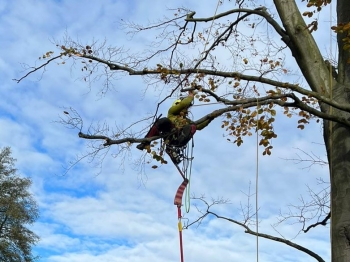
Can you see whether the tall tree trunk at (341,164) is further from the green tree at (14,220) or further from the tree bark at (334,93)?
the green tree at (14,220)

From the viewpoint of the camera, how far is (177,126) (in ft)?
19.6

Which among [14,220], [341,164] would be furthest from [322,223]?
[14,220]

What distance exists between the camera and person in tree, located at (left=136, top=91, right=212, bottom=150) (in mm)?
5957

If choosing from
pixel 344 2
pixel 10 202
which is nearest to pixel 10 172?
pixel 10 202

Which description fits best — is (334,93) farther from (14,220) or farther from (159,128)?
(14,220)

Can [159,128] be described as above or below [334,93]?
below

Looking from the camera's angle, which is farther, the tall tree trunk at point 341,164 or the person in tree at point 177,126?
the person in tree at point 177,126

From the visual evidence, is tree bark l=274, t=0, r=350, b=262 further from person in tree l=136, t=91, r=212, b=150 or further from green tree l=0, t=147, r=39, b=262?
green tree l=0, t=147, r=39, b=262

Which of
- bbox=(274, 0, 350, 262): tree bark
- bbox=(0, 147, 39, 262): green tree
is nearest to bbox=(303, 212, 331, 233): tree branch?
bbox=(274, 0, 350, 262): tree bark

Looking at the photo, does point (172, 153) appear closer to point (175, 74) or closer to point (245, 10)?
point (175, 74)

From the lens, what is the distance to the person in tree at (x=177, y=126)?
5957 mm

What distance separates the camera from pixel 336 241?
554 centimetres

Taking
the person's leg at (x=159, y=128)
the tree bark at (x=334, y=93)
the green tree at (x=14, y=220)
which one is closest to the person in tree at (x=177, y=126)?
the person's leg at (x=159, y=128)

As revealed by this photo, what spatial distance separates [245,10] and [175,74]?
1515 mm
